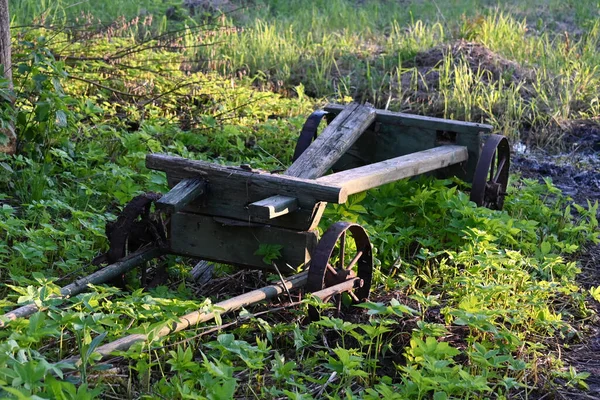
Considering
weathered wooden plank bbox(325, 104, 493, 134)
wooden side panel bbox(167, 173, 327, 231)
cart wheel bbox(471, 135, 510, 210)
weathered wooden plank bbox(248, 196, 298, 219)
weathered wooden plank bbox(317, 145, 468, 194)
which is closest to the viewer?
weathered wooden plank bbox(248, 196, 298, 219)

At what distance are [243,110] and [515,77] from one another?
10.1 ft

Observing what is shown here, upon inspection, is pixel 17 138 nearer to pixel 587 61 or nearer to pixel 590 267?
pixel 590 267

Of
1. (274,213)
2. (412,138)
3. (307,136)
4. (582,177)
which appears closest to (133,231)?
(274,213)

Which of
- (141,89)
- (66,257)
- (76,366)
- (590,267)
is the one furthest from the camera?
(141,89)

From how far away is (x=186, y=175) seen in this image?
404 centimetres

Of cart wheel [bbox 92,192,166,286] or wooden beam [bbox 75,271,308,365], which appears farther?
cart wheel [bbox 92,192,166,286]

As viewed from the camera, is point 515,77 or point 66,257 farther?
point 515,77

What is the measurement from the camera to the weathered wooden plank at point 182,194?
3.73 meters

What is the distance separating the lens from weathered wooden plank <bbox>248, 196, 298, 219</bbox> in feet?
11.9

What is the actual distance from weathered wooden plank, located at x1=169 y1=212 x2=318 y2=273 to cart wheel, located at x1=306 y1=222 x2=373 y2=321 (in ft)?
0.50

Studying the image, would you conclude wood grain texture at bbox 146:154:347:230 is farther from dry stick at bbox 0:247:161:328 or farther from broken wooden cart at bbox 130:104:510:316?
dry stick at bbox 0:247:161:328

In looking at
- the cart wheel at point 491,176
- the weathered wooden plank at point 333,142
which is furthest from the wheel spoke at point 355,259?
the cart wheel at point 491,176

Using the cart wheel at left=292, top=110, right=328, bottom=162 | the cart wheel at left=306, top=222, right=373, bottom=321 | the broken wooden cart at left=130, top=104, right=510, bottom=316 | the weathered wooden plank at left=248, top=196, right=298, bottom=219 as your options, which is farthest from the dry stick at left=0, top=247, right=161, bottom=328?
the cart wheel at left=292, top=110, right=328, bottom=162

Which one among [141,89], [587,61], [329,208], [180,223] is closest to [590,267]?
[329,208]
